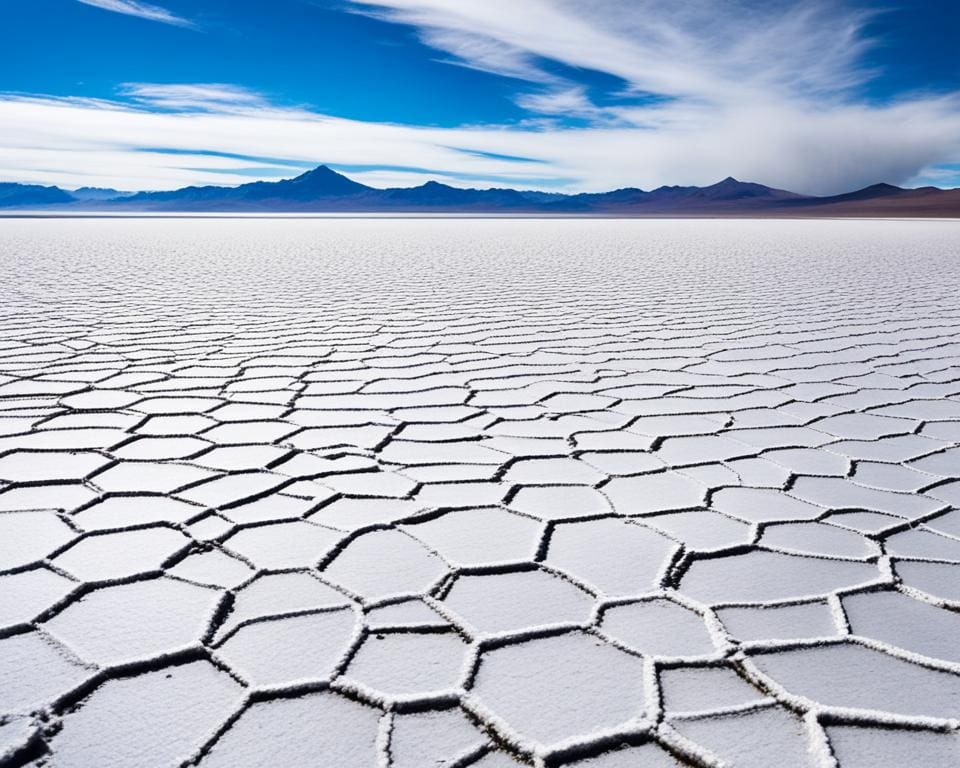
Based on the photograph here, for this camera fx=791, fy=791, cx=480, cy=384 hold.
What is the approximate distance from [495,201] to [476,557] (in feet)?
471

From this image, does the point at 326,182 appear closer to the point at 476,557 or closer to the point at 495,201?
the point at 495,201

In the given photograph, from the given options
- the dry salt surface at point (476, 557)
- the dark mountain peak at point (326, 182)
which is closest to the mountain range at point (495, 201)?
the dark mountain peak at point (326, 182)

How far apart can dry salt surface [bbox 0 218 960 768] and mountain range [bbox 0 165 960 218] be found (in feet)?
240

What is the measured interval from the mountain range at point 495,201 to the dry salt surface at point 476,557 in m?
73.2

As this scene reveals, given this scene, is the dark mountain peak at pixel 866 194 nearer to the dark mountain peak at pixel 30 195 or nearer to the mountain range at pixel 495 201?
the mountain range at pixel 495 201

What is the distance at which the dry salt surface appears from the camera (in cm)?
104

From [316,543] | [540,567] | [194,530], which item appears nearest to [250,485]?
[194,530]

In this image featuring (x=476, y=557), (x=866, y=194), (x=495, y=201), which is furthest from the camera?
(x=495, y=201)

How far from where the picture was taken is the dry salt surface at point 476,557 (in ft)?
3.40

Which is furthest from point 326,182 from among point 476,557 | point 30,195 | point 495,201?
point 476,557

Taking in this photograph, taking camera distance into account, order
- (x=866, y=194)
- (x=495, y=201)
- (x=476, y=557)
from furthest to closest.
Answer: (x=495, y=201), (x=866, y=194), (x=476, y=557)

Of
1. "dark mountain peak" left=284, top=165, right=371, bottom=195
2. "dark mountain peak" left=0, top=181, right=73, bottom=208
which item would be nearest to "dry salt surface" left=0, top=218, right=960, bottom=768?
"dark mountain peak" left=284, top=165, right=371, bottom=195

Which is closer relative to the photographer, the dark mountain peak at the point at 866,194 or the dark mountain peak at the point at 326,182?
the dark mountain peak at the point at 866,194

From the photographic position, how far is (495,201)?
14138 cm
